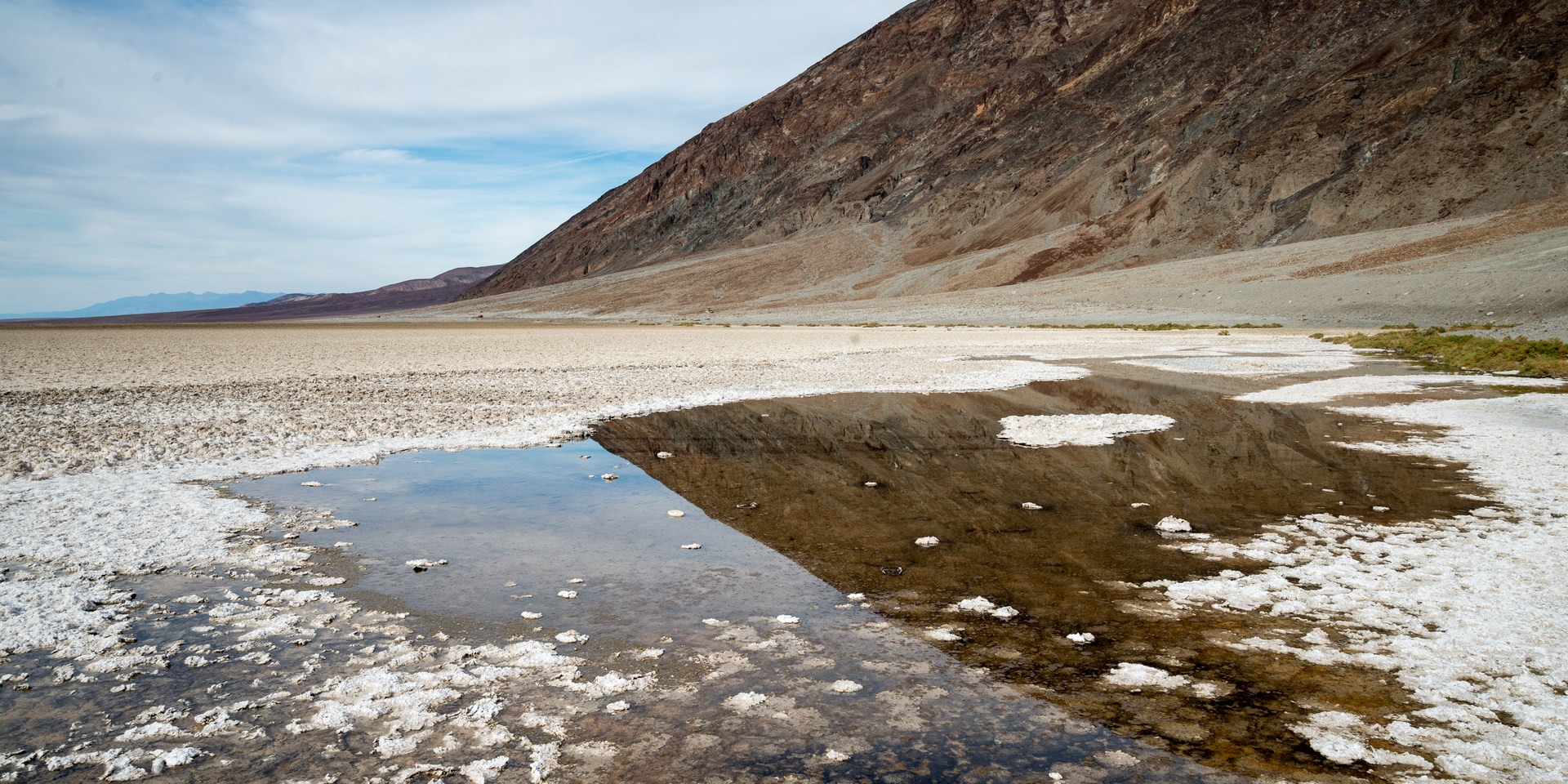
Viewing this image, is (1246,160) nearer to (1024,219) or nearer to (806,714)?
(1024,219)

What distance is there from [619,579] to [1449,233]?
6783 cm

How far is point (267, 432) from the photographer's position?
1160cm

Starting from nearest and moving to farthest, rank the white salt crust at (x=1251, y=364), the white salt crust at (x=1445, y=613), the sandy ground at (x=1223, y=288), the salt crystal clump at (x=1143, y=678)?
the white salt crust at (x=1445, y=613)
the salt crystal clump at (x=1143, y=678)
the white salt crust at (x=1251, y=364)
the sandy ground at (x=1223, y=288)

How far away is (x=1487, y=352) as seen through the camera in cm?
2122

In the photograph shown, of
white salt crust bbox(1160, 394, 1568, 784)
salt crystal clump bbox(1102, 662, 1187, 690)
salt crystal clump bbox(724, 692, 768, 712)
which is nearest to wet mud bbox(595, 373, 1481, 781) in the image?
salt crystal clump bbox(1102, 662, 1187, 690)

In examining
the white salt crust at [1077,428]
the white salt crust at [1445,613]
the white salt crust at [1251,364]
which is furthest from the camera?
the white salt crust at [1251,364]

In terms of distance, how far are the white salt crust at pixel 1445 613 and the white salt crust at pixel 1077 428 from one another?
3.80 meters

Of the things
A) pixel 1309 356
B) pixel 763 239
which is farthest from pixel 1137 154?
pixel 1309 356

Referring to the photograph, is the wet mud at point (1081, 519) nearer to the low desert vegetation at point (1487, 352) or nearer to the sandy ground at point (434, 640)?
the sandy ground at point (434, 640)

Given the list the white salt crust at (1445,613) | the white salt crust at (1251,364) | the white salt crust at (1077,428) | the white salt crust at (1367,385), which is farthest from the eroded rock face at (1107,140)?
the white salt crust at (1445,613)

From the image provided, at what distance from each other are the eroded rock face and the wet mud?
238 ft

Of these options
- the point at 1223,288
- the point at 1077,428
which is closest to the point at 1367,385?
the point at 1077,428

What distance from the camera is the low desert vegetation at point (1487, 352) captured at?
18016 mm

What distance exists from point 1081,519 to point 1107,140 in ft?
363
